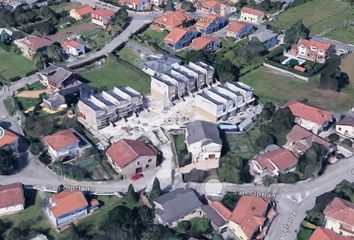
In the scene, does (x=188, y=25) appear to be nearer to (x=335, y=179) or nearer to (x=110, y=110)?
(x=110, y=110)

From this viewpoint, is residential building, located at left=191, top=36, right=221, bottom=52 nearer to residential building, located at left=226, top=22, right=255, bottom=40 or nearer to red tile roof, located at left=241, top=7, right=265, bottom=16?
residential building, located at left=226, top=22, right=255, bottom=40

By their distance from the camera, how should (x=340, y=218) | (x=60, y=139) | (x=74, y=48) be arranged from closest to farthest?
(x=340, y=218) → (x=60, y=139) → (x=74, y=48)

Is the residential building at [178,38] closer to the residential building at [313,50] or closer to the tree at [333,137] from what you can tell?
the residential building at [313,50]

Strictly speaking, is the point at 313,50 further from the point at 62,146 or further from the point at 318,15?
the point at 62,146

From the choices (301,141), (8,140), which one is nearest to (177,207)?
(301,141)

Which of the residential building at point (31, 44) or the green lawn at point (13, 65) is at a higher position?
the residential building at point (31, 44)

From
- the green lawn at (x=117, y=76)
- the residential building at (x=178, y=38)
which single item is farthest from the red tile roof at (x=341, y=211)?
the residential building at (x=178, y=38)

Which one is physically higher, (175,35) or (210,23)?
(175,35)
